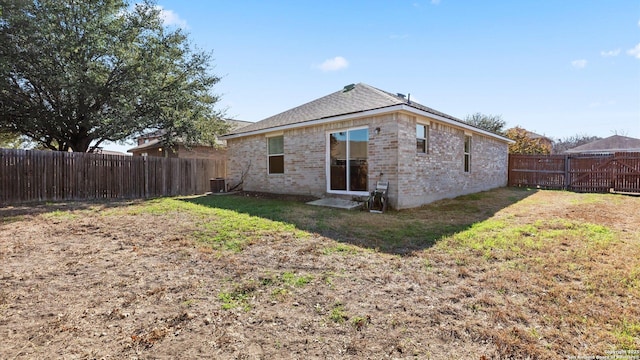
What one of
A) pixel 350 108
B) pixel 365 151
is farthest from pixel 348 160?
pixel 350 108

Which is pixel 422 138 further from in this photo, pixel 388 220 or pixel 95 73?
pixel 95 73

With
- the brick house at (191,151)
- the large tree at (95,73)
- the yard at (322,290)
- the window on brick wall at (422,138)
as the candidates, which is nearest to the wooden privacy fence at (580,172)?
the yard at (322,290)

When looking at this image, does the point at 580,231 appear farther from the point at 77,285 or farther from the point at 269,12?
the point at 269,12

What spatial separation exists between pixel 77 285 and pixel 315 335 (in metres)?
3.05

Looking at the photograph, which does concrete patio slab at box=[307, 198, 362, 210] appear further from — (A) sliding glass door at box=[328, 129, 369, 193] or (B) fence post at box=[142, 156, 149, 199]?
(B) fence post at box=[142, 156, 149, 199]

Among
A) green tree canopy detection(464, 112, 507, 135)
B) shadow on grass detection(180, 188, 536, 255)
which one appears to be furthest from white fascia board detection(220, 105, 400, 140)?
green tree canopy detection(464, 112, 507, 135)

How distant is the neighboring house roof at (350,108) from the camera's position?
8766 millimetres

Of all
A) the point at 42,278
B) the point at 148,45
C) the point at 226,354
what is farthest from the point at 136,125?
the point at 226,354

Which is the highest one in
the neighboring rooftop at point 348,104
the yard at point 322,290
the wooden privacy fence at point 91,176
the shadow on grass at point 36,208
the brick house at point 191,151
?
the neighboring rooftop at point 348,104

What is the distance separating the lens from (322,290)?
135 inches

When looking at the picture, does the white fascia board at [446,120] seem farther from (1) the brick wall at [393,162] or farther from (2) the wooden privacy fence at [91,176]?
(2) the wooden privacy fence at [91,176]

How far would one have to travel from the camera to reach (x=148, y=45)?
13.7 metres

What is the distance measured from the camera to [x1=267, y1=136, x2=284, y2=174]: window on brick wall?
11.9 metres

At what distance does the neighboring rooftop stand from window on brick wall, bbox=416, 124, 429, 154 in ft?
1.77
